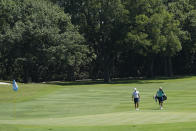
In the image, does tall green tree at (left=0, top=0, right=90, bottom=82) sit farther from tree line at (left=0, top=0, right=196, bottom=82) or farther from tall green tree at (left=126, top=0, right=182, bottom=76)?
tall green tree at (left=126, top=0, right=182, bottom=76)

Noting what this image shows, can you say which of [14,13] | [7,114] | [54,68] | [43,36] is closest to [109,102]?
[7,114]

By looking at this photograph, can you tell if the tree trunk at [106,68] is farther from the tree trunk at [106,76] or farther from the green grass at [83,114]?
the green grass at [83,114]

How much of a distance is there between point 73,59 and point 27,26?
389 inches

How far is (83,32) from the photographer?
273 feet

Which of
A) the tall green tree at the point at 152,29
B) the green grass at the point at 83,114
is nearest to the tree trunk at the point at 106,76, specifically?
the tall green tree at the point at 152,29

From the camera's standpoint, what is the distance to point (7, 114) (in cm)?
3506

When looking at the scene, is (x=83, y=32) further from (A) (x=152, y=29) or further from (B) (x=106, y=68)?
(A) (x=152, y=29)

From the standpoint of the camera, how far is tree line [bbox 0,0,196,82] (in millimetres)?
74938

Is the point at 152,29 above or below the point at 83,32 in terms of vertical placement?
below

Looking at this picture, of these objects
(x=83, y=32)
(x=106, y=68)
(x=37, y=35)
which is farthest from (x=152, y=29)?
(x=37, y=35)

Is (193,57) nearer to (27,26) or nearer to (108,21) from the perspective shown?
(108,21)

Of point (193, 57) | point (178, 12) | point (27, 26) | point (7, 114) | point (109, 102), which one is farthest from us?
point (193, 57)

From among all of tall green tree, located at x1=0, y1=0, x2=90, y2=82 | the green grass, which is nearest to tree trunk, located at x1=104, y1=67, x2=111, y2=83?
tall green tree, located at x1=0, y1=0, x2=90, y2=82

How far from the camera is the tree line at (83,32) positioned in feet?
246
